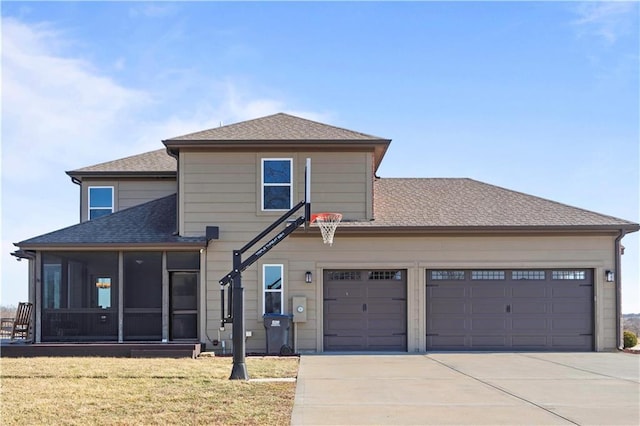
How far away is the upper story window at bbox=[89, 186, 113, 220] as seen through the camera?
2097 cm

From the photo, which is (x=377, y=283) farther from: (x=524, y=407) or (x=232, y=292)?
(x=524, y=407)

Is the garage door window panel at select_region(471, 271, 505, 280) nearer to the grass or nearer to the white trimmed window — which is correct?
the white trimmed window

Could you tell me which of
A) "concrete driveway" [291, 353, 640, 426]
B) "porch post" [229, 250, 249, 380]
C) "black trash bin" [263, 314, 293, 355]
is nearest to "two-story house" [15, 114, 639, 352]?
"black trash bin" [263, 314, 293, 355]

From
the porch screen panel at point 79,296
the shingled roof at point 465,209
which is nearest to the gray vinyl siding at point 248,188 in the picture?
the shingled roof at point 465,209

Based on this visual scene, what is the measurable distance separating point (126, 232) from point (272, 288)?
156 inches

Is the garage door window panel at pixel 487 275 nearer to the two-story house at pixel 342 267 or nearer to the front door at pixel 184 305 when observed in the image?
the two-story house at pixel 342 267

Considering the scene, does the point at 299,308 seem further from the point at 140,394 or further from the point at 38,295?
the point at 140,394

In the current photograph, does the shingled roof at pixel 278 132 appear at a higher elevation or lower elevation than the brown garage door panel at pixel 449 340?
higher

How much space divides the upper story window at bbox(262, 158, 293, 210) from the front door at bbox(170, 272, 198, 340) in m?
2.73

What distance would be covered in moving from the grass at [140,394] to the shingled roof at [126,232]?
362 cm

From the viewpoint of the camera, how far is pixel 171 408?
339 inches

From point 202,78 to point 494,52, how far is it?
6.93 metres

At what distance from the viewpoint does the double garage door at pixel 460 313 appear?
56.6ft

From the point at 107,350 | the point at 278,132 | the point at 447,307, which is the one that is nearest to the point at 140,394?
the point at 107,350
